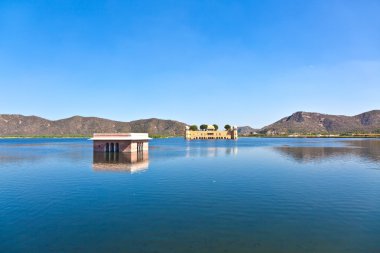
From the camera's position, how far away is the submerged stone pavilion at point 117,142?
9606 cm

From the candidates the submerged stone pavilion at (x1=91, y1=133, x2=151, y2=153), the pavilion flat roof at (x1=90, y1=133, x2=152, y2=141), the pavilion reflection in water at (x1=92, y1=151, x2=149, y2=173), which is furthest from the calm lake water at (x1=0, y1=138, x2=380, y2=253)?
the submerged stone pavilion at (x1=91, y1=133, x2=151, y2=153)

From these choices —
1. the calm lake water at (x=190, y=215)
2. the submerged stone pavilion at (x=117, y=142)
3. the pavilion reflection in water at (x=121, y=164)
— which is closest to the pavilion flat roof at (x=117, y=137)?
the submerged stone pavilion at (x=117, y=142)

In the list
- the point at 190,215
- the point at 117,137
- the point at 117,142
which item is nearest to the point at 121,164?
the point at 117,142

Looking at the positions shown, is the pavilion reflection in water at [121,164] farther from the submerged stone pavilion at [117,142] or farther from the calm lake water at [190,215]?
the calm lake water at [190,215]

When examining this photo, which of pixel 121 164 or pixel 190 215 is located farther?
pixel 121 164

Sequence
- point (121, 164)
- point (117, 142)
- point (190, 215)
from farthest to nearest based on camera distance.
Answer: point (117, 142)
point (121, 164)
point (190, 215)

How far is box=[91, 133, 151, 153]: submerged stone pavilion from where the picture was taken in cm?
9606

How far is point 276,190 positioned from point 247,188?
3718mm

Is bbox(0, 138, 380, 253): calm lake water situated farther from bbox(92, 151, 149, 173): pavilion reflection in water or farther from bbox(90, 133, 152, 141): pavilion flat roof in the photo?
bbox(90, 133, 152, 141): pavilion flat roof

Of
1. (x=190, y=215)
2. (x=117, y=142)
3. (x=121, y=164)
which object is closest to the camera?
(x=190, y=215)

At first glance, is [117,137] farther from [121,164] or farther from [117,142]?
[121,164]

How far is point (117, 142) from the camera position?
→ 9681 cm

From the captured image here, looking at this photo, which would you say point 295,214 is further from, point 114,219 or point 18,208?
point 18,208

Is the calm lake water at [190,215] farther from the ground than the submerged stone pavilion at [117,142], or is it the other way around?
the submerged stone pavilion at [117,142]
